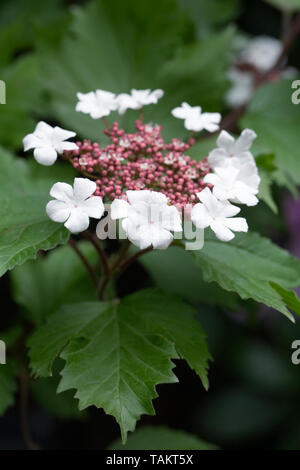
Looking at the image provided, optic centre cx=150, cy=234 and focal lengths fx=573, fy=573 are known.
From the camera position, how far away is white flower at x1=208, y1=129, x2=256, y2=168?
1047 millimetres

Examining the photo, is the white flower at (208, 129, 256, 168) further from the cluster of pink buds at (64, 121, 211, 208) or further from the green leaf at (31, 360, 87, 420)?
the green leaf at (31, 360, 87, 420)

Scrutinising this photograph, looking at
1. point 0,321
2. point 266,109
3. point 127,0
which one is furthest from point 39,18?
point 0,321

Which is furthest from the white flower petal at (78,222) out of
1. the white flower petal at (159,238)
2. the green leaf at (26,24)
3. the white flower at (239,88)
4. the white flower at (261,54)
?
the white flower at (261,54)

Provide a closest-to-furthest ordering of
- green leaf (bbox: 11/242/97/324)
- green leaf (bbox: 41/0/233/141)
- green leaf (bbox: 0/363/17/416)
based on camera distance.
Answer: green leaf (bbox: 0/363/17/416)
green leaf (bbox: 11/242/97/324)
green leaf (bbox: 41/0/233/141)

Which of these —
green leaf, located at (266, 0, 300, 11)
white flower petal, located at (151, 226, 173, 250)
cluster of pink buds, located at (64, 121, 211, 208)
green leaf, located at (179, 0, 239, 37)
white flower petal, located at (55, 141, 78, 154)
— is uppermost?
green leaf, located at (179, 0, 239, 37)

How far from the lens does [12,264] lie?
0.88m

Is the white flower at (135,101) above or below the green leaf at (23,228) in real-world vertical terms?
above

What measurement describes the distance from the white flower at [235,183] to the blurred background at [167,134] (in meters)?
0.26

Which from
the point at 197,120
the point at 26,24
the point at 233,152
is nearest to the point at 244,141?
the point at 233,152

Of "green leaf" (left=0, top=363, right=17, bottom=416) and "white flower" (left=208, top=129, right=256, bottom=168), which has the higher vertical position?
"white flower" (left=208, top=129, right=256, bottom=168)

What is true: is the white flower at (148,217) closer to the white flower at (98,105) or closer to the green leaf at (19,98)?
the white flower at (98,105)

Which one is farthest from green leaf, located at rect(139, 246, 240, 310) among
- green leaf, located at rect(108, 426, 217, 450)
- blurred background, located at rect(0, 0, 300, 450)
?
green leaf, located at rect(108, 426, 217, 450)

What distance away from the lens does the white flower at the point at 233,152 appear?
105 centimetres

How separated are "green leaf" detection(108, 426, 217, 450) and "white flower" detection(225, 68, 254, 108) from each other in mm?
1105
